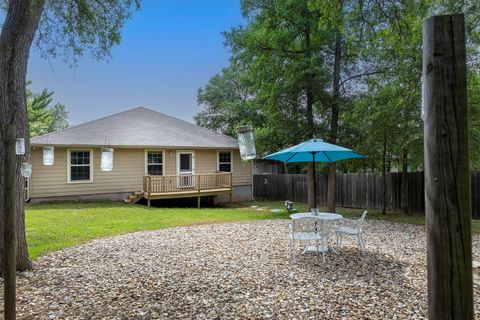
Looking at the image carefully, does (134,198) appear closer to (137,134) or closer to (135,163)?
(135,163)

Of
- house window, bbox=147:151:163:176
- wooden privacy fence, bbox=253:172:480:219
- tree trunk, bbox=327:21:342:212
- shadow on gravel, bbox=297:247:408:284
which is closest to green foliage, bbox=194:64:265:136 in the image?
wooden privacy fence, bbox=253:172:480:219

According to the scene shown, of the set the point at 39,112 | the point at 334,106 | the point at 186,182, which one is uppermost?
the point at 39,112

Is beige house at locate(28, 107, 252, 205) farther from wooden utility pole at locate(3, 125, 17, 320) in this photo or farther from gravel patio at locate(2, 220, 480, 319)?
wooden utility pole at locate(3, 125, 17, 320)

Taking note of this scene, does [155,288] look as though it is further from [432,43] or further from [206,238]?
[432,43]

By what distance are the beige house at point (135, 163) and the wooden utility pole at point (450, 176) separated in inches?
517

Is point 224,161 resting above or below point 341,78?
below

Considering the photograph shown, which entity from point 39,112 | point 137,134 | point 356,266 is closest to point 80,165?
point 137,134

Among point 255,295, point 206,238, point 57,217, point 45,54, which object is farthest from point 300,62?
point 57,217

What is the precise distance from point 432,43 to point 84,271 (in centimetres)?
565

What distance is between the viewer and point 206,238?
307 inches

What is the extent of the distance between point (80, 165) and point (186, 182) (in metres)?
4.90

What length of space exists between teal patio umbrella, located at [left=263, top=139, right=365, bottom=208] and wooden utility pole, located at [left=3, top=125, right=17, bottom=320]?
500cm

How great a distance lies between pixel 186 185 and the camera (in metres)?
15.7

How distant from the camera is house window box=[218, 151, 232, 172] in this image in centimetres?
1808
